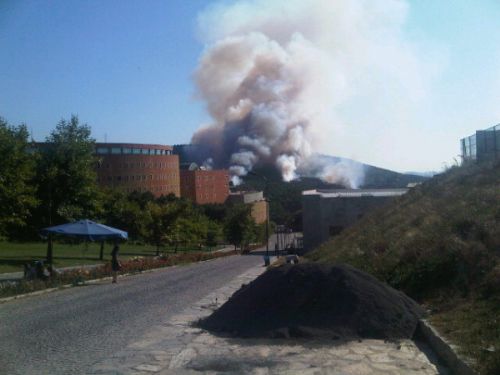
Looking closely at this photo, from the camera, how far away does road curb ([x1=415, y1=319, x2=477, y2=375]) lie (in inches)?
209

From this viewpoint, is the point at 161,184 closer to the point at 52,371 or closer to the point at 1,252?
the point at 1,252

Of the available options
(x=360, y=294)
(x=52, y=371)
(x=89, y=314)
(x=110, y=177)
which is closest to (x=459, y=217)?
(x=360, y=294)

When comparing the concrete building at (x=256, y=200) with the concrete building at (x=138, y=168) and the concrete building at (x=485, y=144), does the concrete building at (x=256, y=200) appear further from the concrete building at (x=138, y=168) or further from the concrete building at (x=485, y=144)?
the concrete building at (x=485, y=144)

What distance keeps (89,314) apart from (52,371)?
4.25 metres

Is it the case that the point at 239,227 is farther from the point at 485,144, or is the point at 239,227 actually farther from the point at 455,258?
the point at 455,258

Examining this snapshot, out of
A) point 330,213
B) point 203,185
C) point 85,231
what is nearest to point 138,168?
point 203,185

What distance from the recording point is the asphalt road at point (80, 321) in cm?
680

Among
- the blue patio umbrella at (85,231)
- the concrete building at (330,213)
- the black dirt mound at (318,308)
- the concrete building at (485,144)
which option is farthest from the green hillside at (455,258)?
the concrete building at (330,213)

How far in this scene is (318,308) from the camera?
7906 mm

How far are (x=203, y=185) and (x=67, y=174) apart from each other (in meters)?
67.8

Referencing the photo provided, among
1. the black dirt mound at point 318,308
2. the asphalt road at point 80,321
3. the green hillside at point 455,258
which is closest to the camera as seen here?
the green hillside at point 455,258

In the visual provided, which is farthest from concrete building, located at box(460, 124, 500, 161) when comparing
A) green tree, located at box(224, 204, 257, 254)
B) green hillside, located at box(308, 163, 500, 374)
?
green tree, located at box(224, 204, 257, 254)

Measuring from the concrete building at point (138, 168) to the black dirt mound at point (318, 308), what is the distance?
6332 centimetres

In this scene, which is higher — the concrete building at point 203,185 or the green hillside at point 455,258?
the concrete building at point 203,185
